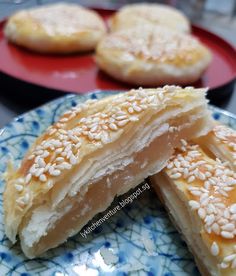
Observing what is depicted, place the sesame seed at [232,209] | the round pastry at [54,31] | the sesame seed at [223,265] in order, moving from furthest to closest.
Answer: the round pastry at [54,31], the sesame seed at [232,209], the sesame seed at [223,265]

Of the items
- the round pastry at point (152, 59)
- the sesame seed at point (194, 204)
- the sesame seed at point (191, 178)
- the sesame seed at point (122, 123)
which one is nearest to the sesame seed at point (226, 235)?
the sesame seed at point (194, 204)

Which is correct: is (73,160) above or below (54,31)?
above

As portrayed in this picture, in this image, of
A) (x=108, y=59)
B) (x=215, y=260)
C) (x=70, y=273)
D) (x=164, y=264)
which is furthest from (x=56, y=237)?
(x=108, y=59)

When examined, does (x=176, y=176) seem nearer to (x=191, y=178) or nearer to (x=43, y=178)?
(x=191, y=178)

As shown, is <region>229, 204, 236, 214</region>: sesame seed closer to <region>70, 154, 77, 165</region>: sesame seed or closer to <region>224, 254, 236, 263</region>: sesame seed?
<region>224, 254, 236, 263</region>: sesame seed

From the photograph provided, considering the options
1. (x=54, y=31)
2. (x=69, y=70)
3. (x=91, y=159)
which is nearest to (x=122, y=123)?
(x=91, y=159)

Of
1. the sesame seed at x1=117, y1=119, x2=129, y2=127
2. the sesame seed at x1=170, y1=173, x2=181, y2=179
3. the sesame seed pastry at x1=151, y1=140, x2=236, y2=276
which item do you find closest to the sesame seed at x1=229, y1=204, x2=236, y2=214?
the sesame seed pastry at x1=151, y1=140, x2=236, y2=276

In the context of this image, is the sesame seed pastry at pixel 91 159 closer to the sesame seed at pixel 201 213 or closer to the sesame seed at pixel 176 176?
the sesame seed at pixel 176 176
